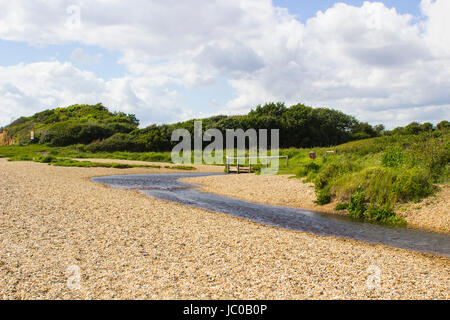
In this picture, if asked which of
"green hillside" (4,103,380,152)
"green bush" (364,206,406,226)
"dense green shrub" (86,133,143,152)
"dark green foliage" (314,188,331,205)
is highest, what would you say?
"green hillside" (4,103,380,152)

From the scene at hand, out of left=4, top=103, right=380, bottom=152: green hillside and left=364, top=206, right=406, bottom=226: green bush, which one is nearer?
left=364, top=206, right=406, bottom=226: green bush

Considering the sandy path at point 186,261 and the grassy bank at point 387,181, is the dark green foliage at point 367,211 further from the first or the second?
the sandy path at point 186,261

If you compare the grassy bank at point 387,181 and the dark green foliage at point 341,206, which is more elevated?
the grassy bank at point 387,181

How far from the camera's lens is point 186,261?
7145 millimetres

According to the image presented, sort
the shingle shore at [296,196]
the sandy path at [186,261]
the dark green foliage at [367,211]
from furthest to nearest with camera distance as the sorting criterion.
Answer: the dark green foliage at [367,211] → the shingle shore at [296,196] → the sandy path at [186,261]

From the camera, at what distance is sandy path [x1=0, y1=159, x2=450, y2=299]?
5.73 metres

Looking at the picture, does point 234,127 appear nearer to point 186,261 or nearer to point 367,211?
point 367,211

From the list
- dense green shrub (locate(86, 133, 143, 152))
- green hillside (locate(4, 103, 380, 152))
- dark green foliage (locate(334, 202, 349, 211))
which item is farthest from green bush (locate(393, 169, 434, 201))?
dense green shrub (locate(86, 133, 143, 152))

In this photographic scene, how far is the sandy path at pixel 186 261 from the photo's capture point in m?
5.73

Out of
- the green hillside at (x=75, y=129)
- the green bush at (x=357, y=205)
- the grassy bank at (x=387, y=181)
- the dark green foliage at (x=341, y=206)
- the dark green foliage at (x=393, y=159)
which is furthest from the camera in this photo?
the green hillside at (x=75, y=129)

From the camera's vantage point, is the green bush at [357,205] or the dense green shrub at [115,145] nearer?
the green bush at [357,205]

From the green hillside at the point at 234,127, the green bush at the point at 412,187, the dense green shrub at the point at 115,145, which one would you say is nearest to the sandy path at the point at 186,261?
the green bush at the point at 412,187

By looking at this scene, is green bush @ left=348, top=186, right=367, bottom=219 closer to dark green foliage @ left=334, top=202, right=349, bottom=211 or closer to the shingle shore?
dark green foliage @ left=334, top=202, right=349, bottom=211
